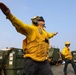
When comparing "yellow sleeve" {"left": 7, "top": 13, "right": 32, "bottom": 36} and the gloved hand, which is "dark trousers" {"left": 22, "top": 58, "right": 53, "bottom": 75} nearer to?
"yellow sleeve" {"left": 7, "top": 13, "right": 32, "bottom": 36}

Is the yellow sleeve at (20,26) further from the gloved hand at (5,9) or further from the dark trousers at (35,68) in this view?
the dark trousers at (35,68)

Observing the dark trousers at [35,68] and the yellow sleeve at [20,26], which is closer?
the yellow sleeve at [20,26]

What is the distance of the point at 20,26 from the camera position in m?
4.58

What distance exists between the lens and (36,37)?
484cm

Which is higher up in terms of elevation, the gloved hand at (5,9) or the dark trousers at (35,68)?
the gloved hand at (5,9)

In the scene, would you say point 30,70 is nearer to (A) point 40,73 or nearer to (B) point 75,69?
(A) point 40,73

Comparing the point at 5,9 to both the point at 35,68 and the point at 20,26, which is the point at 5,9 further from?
the point at 35,68

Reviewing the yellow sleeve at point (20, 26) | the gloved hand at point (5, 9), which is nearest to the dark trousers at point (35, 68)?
the yellow sleeve at point (20, 26)

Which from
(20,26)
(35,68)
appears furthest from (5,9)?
(35,68)

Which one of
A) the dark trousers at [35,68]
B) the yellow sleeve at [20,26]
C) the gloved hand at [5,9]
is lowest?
the dark trousers at [35,68]

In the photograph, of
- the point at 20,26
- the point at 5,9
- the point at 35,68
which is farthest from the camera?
the point at 35,68

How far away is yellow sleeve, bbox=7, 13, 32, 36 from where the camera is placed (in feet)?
14.4

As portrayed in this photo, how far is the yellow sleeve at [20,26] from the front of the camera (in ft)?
14.4

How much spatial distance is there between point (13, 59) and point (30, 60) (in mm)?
5293
